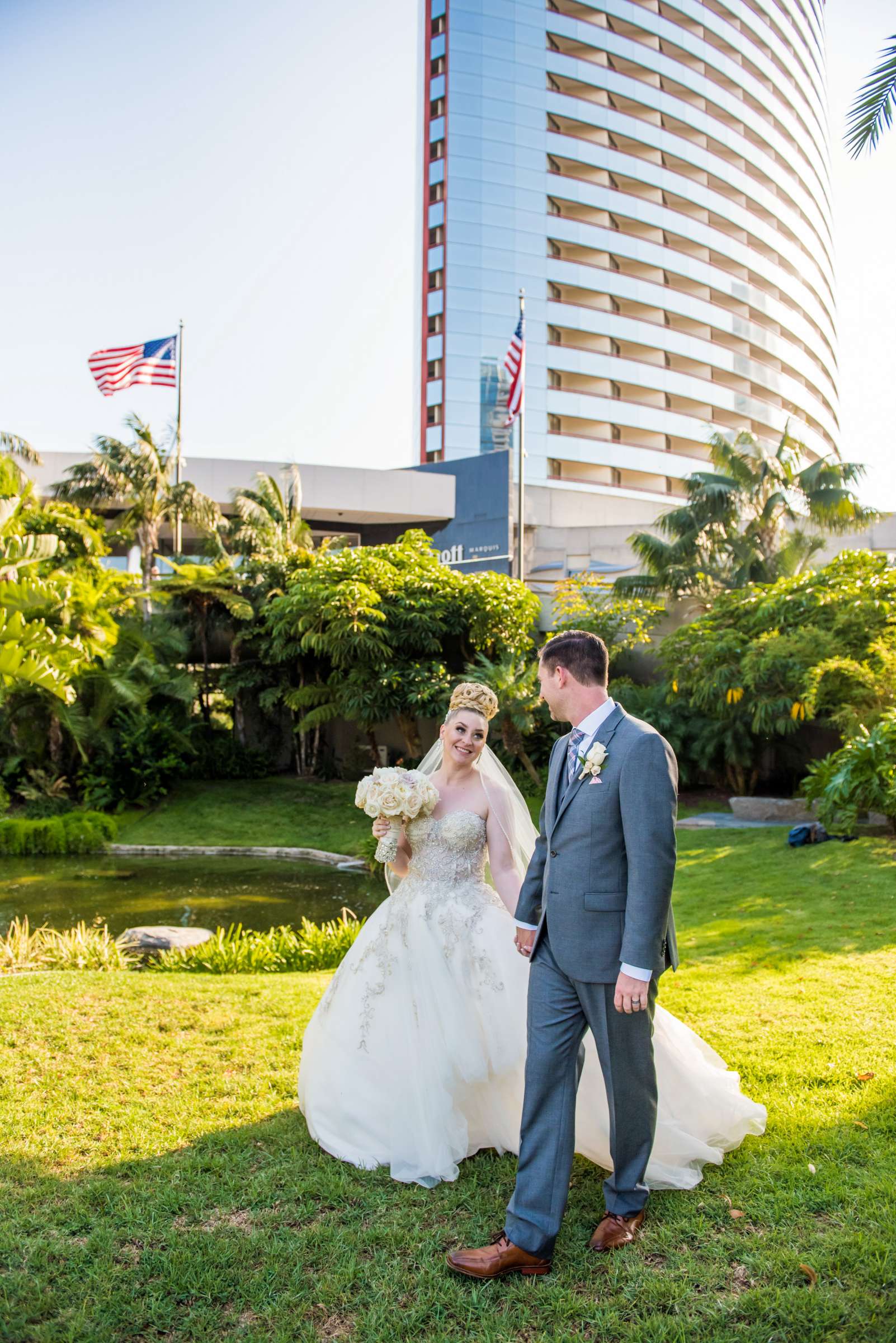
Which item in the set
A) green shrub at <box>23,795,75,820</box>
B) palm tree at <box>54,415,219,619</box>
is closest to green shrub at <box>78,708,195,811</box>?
green shrub at <box>23,795,75,820</box>

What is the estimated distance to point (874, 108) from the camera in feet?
13.3

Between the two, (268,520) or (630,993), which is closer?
(630,993)

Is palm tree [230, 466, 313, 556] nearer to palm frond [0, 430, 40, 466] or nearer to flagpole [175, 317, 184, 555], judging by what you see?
flagpole [175, 317, 184, 555]

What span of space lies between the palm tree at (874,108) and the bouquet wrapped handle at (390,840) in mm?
3664

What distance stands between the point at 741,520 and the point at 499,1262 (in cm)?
2412

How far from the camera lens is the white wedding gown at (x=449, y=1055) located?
3.74 meters

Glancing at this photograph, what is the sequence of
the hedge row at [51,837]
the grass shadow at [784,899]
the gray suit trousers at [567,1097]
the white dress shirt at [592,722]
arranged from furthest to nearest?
1. the hedge row at [51,837]
2. the grass shadow at [784,899]
3. the white dress shirt at [592,722]
4. the gray suit trousers at [567,1097]

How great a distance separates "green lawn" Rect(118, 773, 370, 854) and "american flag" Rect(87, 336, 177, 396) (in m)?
10.5

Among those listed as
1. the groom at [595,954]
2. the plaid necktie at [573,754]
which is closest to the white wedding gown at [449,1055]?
the groom at [595,954]

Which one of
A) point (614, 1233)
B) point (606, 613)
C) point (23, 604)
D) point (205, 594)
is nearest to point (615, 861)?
point (614, 1233)

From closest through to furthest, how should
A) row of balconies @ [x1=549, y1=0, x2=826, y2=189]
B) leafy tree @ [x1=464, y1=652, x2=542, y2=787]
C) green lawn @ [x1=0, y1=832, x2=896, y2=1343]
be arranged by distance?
green lawn @ [x1=0, y1=832, x2=896, y2=1343]
leafy tree @ [x1=464, y1=652, x2=542, y2=787]
row of balconies @ [x1=549, y1=0, x2=826, y2=189]

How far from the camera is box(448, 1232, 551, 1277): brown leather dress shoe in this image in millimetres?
3002

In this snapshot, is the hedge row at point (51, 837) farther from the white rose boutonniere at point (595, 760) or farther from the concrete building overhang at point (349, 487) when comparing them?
the white rose boutonniere at point (595, 760)

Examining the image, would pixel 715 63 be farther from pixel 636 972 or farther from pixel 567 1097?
pixel 567 1097
